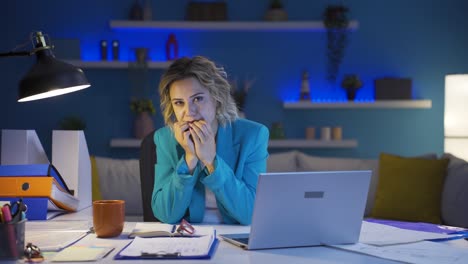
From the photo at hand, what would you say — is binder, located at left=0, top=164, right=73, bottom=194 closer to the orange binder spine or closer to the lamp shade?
the orange binder spine

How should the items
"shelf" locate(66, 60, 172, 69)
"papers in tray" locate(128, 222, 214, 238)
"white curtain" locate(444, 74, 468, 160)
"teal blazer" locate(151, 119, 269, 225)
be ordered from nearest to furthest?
"papers in tray" locate(128, 222, 214, 238) < "teal blazer" locate(151, 119, 269, 225) < "white curtain" locate(444, 74, 468, 160) < "shelf" locate(66, 60, 172, 69)

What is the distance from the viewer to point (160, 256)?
4.39ft

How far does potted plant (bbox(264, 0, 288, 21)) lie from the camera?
4.72m

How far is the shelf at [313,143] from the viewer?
471 cm

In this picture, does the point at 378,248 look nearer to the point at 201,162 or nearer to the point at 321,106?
the point at 201,162

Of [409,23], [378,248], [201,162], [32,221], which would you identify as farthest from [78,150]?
[409,23]

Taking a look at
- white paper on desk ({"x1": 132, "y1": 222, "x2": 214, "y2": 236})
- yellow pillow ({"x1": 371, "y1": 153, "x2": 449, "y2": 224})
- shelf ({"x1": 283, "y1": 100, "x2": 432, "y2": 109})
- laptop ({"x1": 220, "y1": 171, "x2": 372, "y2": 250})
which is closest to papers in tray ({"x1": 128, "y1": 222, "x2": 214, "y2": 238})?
white paper on desk ({"x1": 132, "y1": 222, "x2": 214, "y2": 236})

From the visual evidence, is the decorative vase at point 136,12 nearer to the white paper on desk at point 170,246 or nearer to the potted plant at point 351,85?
the potted plant at point 351,85

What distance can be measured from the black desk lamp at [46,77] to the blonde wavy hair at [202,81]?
0.39m

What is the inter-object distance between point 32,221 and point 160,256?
0.74 metres

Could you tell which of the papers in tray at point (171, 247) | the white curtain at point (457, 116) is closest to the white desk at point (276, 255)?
the papers in tray at point (171, 247)

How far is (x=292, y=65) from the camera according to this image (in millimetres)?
4887

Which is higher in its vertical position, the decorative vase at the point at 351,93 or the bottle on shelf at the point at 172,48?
the bottle on shelf at the point at 172,48

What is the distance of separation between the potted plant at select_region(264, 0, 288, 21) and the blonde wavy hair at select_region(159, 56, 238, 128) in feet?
8.48
